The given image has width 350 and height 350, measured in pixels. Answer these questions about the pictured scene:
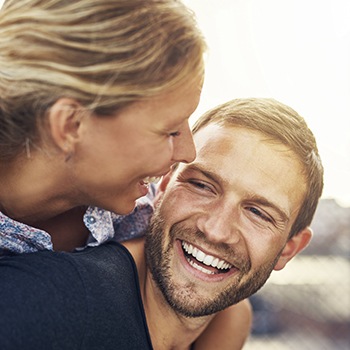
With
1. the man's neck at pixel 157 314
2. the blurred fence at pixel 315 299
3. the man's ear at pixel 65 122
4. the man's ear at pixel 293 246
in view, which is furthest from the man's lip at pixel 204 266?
the blurred fence at pixel 315 299

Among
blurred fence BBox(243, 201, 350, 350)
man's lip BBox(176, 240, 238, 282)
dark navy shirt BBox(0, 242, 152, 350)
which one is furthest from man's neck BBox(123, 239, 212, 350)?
blurred fence BBox(243, 201, 350, 350)

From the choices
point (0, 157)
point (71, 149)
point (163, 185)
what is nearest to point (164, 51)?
point (71, 149)

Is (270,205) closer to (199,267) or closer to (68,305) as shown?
(199,267)

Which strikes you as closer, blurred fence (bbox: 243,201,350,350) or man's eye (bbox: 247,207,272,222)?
man's eye (bbox: 247,207,272,222)

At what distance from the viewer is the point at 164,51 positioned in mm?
1235

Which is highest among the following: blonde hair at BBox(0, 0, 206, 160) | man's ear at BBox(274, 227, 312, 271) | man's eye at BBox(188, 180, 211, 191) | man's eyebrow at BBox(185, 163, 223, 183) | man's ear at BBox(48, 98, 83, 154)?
blonde hair at BBox(0, 0, 206, 160)

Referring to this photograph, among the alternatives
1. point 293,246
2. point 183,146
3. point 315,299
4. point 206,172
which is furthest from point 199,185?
point 315,299

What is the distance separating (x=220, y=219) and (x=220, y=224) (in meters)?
0.01

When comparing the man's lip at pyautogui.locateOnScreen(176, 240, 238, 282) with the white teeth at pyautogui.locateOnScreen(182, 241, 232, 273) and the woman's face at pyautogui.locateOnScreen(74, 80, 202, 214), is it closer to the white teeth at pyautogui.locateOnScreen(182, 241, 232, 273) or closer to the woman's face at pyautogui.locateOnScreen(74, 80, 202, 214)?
the white teeth at pyautogui.locateOnScreen(182, 241, 232, 273)

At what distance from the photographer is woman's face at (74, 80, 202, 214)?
125 centimetres

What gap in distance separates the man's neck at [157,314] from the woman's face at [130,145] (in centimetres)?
34

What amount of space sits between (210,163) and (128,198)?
1.00 ft

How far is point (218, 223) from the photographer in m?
1.59

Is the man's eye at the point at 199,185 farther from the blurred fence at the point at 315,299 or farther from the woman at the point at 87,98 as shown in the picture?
the blurred fence at the point at 315,299
